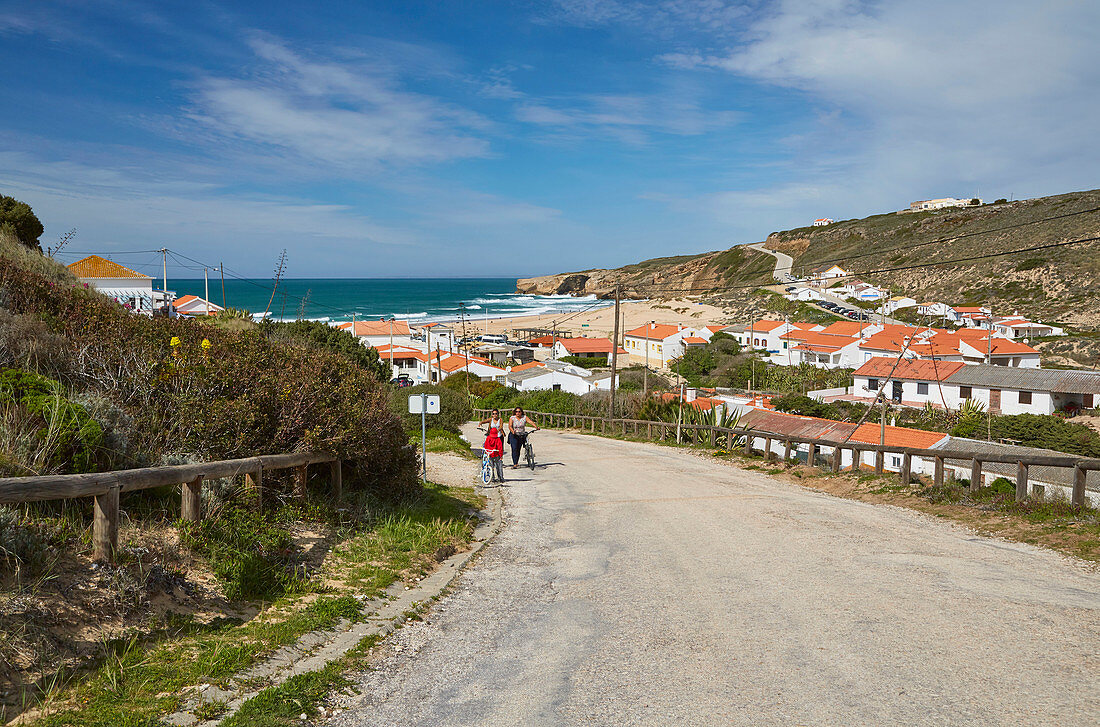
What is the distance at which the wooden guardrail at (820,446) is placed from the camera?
32.4ft

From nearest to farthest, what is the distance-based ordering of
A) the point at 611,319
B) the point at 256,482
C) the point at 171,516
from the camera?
the point at 171,516
the point at 256,482
the point at 611,319

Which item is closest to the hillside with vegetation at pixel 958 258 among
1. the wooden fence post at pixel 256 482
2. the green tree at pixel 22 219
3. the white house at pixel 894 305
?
the white house at pixel 894 305

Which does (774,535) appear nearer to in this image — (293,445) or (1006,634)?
(1006,634)

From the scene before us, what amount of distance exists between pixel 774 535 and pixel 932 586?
106 inches

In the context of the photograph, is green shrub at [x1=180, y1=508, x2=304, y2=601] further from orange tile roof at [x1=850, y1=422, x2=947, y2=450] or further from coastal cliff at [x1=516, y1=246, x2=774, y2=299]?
coastal cliff at [x1=516, y1=246, x2=774, y2=299]

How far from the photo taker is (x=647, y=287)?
527ft

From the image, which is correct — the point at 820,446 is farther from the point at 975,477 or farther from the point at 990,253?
the point at 990,253

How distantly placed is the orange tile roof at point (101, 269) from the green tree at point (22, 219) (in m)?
24.4

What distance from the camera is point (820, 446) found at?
2336cm

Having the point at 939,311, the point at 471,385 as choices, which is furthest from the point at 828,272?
the point at 471,385

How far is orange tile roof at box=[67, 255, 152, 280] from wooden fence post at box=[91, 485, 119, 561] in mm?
42050

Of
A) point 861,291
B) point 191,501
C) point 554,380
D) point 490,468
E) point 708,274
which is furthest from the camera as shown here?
point 708,274

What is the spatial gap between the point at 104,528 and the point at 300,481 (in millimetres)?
2629

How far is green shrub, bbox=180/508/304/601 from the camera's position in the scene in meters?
5.97
